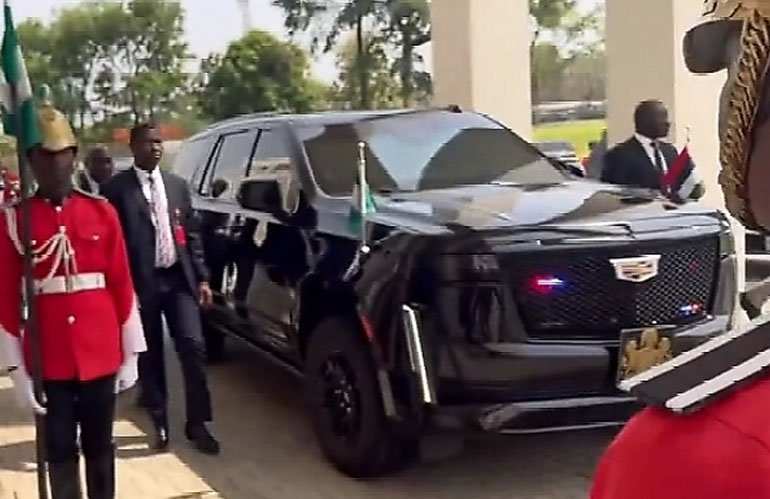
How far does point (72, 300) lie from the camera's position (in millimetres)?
4586

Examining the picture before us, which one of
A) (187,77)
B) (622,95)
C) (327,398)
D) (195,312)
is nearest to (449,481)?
(327,398)

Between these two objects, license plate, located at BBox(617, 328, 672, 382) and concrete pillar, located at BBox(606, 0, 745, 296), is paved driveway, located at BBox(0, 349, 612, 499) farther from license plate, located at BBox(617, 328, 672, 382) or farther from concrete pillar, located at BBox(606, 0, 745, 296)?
concrete pillar, located at BBox(606, 0, 745, 296)

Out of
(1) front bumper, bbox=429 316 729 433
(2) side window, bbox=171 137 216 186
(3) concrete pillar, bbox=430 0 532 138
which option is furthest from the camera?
(3) concrete pillar, bbox=430 0 532 138

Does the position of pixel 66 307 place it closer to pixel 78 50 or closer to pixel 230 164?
pixel 230 164

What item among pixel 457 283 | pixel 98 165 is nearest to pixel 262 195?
pixel 457 283

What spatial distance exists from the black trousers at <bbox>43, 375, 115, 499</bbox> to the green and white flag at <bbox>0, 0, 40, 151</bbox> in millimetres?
982

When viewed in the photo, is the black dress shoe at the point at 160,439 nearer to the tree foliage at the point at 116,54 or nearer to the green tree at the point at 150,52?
the tree foliage at the point at 116,54

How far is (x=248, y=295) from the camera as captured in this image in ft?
23.0

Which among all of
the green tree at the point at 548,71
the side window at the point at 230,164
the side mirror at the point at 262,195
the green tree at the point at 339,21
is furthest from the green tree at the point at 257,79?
the side mirror at the point at 262,195

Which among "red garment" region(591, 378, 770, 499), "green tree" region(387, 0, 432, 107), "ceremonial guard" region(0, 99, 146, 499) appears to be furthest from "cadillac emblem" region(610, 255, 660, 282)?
"green tree" region(387, 0, 432, 107)

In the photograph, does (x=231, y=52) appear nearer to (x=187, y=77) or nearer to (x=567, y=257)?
(x=187, y=77)

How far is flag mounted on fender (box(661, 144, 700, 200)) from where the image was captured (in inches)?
288

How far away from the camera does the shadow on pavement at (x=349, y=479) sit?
5.59 meters

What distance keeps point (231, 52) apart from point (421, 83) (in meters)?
5.04
